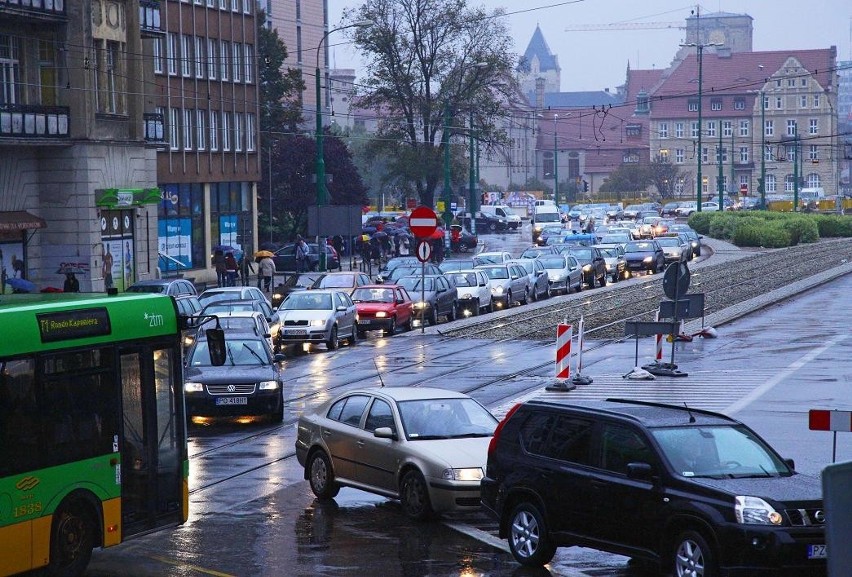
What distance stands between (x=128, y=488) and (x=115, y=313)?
1544 mm

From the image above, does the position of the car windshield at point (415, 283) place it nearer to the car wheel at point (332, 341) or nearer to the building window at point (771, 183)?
the car wheel at point (332, 341)

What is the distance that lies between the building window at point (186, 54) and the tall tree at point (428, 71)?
70.6 ft

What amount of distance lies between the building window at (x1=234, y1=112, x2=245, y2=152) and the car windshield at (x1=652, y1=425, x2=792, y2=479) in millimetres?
57532

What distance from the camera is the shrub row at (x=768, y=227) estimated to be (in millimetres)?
80188

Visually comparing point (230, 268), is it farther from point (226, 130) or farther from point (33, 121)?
point (226, 130)

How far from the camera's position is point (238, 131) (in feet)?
226

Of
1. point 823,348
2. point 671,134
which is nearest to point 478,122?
point 823,348

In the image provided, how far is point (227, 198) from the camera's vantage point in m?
68.2

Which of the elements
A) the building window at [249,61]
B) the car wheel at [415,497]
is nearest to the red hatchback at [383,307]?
the car wheel at [415,497]

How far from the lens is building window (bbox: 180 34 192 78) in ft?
207

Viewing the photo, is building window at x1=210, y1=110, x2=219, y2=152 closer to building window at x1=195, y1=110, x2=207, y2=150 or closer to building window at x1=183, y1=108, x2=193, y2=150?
building window at x1=195, y1=110, x2=207, y2=150

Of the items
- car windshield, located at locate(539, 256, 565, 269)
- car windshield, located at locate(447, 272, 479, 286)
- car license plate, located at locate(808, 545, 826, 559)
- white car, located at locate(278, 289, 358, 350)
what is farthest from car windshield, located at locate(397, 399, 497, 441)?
car windshield, located at locate(539, 256, 565, 269)

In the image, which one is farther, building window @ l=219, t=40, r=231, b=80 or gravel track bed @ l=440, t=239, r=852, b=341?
building window @ l=219, t=40, r=231, b=80

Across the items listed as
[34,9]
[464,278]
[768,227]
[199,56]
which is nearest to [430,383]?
[464,278]
